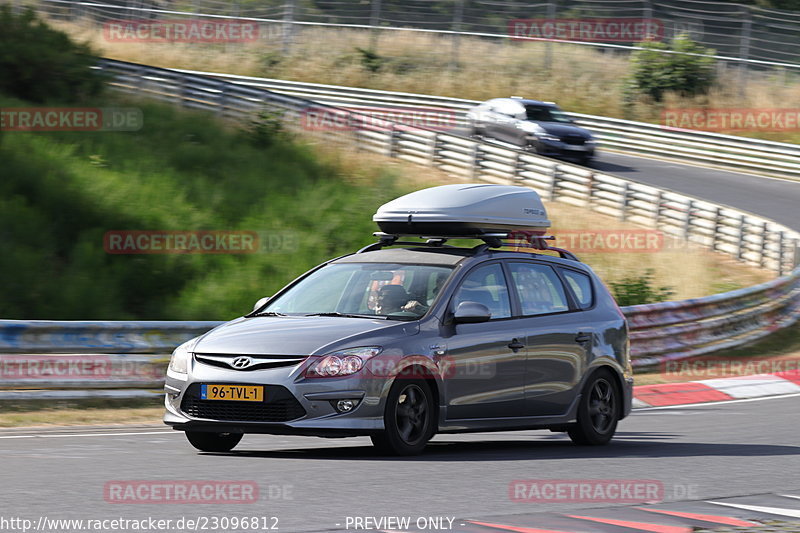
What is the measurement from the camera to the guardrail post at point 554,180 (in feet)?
99.2

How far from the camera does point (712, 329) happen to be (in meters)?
20.1

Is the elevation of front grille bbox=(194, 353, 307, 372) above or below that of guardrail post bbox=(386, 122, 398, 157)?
above

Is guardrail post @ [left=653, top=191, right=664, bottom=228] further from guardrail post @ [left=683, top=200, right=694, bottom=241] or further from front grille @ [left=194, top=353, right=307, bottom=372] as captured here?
front grille @ [left=194, top=353, right=307, bottom=372]

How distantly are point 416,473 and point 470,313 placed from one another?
158 centimetres

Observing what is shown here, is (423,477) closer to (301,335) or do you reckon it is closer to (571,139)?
(301,335)

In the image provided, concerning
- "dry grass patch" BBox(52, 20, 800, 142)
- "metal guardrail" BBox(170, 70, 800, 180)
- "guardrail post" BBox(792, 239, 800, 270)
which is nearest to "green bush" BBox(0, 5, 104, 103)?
"metal guardrail" BBox(170, 70, 800, 180)

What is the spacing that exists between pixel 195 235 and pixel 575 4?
31635 millimetres

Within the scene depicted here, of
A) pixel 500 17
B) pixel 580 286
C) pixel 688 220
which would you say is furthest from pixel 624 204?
pixel 500 17

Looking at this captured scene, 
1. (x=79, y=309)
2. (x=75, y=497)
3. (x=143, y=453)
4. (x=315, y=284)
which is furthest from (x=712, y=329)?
(x=75, y=497)

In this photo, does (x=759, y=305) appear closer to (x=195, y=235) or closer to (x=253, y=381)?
(x=195, y=235)

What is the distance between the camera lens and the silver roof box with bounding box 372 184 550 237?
1034cm

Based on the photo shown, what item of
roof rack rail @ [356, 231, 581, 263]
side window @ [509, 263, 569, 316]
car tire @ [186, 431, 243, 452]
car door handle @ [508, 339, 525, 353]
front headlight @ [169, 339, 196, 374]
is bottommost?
car tire @ [186, 431, 243, 452]

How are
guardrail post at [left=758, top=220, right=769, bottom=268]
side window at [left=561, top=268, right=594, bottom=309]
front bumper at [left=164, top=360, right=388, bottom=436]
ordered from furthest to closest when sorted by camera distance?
guardrail post at [left=758, top=220, right=769, bottom=268] < side window at [left=561, top=268, right=594, bottom=309] < front bumper at [left=164, top=360, right=388, bottom=436]

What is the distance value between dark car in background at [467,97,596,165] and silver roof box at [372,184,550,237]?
23.4 m
